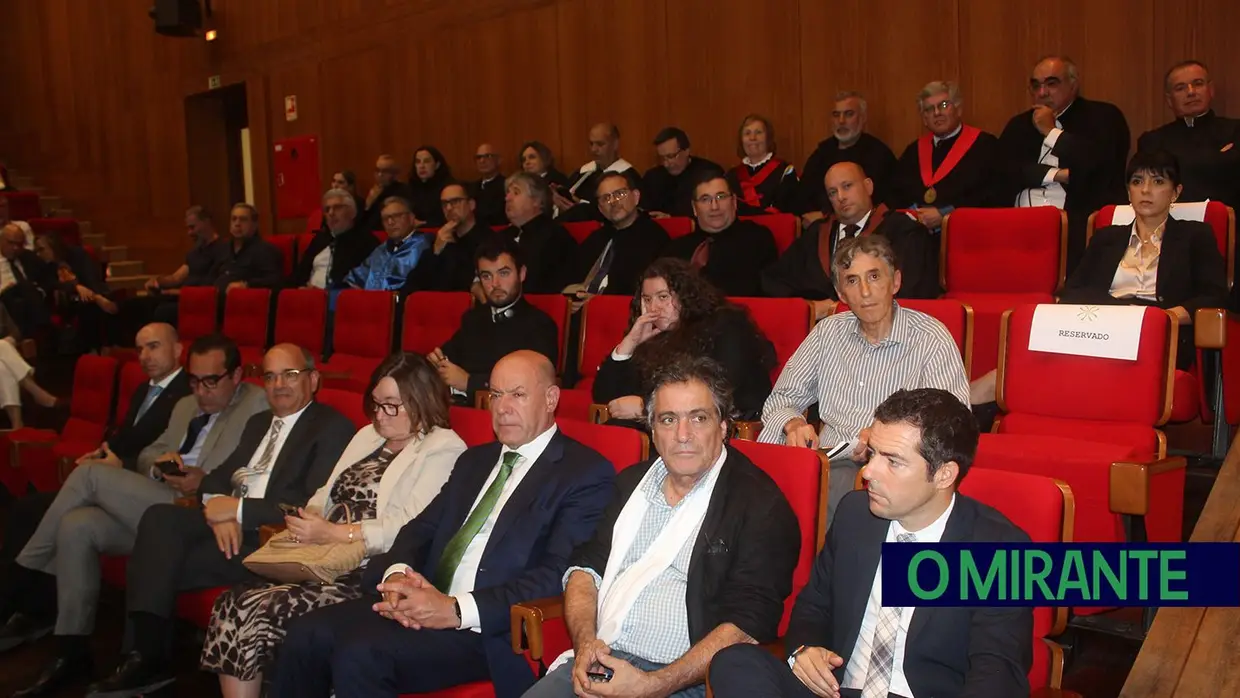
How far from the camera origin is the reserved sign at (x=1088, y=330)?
2.80 metres

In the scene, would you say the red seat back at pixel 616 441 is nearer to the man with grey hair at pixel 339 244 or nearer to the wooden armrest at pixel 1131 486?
the wooden armrest at pixel 1131 486

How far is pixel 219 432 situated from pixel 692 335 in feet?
5.90

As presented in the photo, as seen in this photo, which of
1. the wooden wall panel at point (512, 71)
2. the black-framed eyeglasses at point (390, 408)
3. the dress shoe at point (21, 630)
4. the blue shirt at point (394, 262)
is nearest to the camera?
the black-framed eyeglasses at point (390, 408)

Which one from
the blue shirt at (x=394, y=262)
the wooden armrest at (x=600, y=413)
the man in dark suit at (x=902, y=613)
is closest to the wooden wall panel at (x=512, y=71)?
the blue shirt at (x=394, y=262)

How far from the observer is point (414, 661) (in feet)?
7.77

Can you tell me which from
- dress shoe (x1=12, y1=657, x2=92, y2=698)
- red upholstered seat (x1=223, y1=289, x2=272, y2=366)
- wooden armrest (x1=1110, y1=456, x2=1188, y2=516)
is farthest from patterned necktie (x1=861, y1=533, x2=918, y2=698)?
red upholstered seat (x1=223, y1=289, x2=272, y2=366)

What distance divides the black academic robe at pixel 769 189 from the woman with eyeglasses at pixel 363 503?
268 centimetres

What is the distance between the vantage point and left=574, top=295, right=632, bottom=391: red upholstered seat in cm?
425

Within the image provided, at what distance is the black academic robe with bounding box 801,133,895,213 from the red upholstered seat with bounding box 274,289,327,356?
2.62 meters

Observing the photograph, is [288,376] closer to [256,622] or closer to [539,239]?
[256,622]

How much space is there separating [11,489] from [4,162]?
323 inches

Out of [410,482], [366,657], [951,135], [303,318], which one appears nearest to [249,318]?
[303,318]

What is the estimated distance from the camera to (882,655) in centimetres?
182

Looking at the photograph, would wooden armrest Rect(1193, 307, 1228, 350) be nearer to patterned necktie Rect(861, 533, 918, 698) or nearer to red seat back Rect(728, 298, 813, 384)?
red seat back Rect(728, 298, 813, 384)
